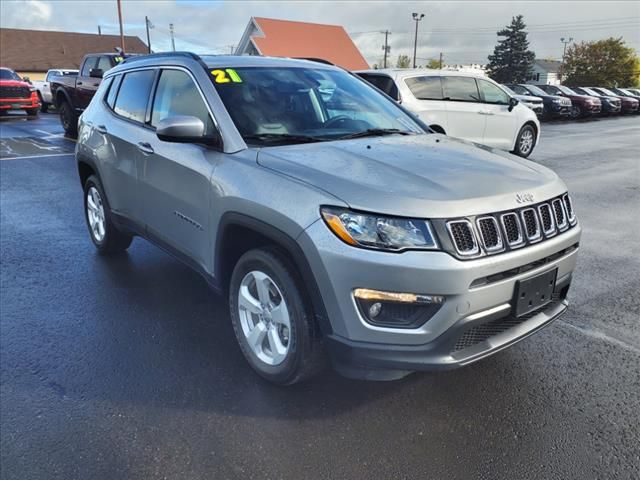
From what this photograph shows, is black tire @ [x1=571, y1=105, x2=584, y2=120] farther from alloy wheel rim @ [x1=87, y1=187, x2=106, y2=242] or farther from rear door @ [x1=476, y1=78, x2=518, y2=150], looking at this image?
alloy wheel rim @ [x1=87, y1=187, x2=106, y2=242]

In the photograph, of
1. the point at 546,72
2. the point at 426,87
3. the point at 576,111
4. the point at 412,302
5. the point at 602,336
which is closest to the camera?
the point at 412,302

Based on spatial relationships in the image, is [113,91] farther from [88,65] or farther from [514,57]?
[514,57]

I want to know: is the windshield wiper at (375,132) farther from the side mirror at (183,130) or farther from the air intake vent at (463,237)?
the air intake vent at (463,237)

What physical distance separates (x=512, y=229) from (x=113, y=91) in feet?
12.8

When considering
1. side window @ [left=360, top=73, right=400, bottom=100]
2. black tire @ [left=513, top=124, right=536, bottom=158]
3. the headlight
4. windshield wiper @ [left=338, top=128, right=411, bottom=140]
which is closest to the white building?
black tire @ [left=513, top=124, right=536, bottom=158]

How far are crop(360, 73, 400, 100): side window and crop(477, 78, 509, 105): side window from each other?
2405mm

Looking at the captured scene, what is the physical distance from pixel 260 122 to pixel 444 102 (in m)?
7.94

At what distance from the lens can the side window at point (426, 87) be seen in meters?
10.1

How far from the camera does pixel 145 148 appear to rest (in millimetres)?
3965

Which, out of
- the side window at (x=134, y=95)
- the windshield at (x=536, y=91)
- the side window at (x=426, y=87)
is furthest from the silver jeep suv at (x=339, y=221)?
the windshield at (x=536, y=91)

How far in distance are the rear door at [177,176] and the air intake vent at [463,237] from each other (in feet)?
5.04

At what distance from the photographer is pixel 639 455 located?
251 centimetres

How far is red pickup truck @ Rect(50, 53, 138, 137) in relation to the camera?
13.6 meters

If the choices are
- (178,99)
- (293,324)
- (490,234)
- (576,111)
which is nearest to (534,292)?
(490,234)
